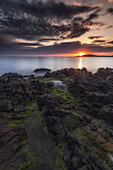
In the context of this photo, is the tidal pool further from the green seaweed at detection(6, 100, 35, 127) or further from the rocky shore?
the green seaweed at detection(6, 100, 35, 127)

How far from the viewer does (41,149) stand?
1745 cm

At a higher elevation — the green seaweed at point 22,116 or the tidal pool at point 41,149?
the green seaweed at point 22,116

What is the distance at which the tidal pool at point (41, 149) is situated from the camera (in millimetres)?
14938

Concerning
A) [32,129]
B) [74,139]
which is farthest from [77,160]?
[32,129]

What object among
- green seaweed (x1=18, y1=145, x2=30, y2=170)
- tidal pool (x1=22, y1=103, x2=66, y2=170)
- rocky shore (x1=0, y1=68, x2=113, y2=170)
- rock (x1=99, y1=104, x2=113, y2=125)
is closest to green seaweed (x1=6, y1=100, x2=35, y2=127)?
rocky shore (x1=0, y1=68, x2=113, y2=170)

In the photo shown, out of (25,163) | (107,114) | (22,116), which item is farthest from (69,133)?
(22,116)

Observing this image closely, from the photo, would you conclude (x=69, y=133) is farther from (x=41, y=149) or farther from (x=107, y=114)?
(x=107, y=114)

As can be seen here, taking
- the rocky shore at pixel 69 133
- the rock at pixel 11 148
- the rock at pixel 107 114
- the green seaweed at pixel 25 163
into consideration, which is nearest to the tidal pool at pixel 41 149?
the green seaweed at pixel 25 163

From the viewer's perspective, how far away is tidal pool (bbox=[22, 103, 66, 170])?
49.0 ft

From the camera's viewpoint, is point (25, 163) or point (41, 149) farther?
point (41, 149)

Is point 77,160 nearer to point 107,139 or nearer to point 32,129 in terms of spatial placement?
point 107,139

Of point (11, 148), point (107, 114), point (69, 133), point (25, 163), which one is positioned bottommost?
point (25, 163)

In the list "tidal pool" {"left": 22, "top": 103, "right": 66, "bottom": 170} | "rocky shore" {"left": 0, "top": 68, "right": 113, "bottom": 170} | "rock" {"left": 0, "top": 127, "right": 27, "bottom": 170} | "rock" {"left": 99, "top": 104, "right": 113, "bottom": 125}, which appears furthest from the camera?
"rock" {"left": 99, "top": 104, "right": 113, "bottom": 125}

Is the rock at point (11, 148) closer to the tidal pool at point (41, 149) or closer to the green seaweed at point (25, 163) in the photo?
the green seaweed at point (25, 163)
